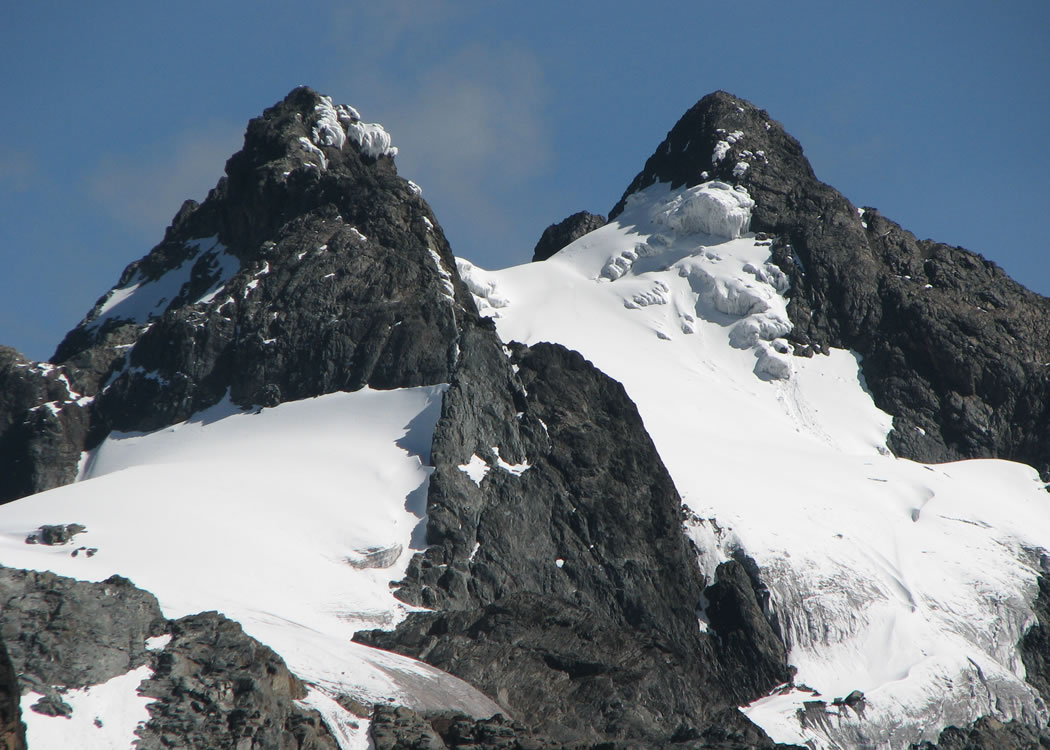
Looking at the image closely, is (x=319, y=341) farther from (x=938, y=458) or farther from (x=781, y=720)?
(x=938, y=458)

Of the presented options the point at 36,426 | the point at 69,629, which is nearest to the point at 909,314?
the point at 36,426

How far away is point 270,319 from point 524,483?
24.2 metres

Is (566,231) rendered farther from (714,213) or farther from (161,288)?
(161,288)

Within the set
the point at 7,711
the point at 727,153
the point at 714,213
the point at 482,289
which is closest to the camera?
the point at 7,711

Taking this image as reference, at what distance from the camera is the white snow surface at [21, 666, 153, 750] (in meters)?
34.6

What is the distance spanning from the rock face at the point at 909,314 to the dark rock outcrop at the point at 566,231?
960 centimetres

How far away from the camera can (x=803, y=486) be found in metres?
82.1

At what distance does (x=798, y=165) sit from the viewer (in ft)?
415

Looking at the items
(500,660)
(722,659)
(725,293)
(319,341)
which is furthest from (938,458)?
(500,660)

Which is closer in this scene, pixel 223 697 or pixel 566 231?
pixel 223 697

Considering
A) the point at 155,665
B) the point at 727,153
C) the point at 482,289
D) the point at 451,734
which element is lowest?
the point at 451,734

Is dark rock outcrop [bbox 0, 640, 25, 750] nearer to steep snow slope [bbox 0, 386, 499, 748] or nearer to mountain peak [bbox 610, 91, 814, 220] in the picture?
steep snow slope [bbox 0, 386, 499, 748]

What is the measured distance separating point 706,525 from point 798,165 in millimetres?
59238

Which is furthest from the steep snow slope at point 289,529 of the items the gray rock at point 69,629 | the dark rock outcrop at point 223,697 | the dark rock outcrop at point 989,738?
the dark rock outcrop at point 989,738
